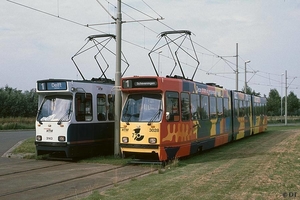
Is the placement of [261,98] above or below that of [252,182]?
above

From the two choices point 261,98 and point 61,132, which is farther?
point 261,98

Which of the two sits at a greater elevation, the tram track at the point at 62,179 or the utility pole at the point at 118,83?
the utility pole at the point at 118,83

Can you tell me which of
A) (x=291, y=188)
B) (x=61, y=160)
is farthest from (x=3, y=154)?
(x=291, y=188)

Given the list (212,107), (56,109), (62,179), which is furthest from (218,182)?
(212,107)

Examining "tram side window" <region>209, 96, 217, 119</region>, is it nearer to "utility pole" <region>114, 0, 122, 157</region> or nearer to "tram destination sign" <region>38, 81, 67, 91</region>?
"utility pole" <region>114, 0, 122, 157</region>

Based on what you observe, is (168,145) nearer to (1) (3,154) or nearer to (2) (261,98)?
(1) (3,154)

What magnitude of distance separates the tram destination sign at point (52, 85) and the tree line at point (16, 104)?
1709 inches

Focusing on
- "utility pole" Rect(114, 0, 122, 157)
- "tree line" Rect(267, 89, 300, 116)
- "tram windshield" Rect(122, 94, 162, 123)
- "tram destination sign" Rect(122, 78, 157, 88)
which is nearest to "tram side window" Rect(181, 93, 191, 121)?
"tram windshield" Rect(122, 94, 162, 123)

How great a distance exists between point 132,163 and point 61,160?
9.73ft

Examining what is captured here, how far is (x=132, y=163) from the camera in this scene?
14.8 m

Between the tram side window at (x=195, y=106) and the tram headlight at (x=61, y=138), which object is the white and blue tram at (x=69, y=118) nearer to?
the tram headlight at (x=61, y=138)

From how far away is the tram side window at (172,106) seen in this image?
1446 cm

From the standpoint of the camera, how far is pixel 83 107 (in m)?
15.9

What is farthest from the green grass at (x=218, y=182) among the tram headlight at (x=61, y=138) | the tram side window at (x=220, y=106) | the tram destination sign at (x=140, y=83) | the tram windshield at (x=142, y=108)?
the tram side window at (x=220, y=106)
